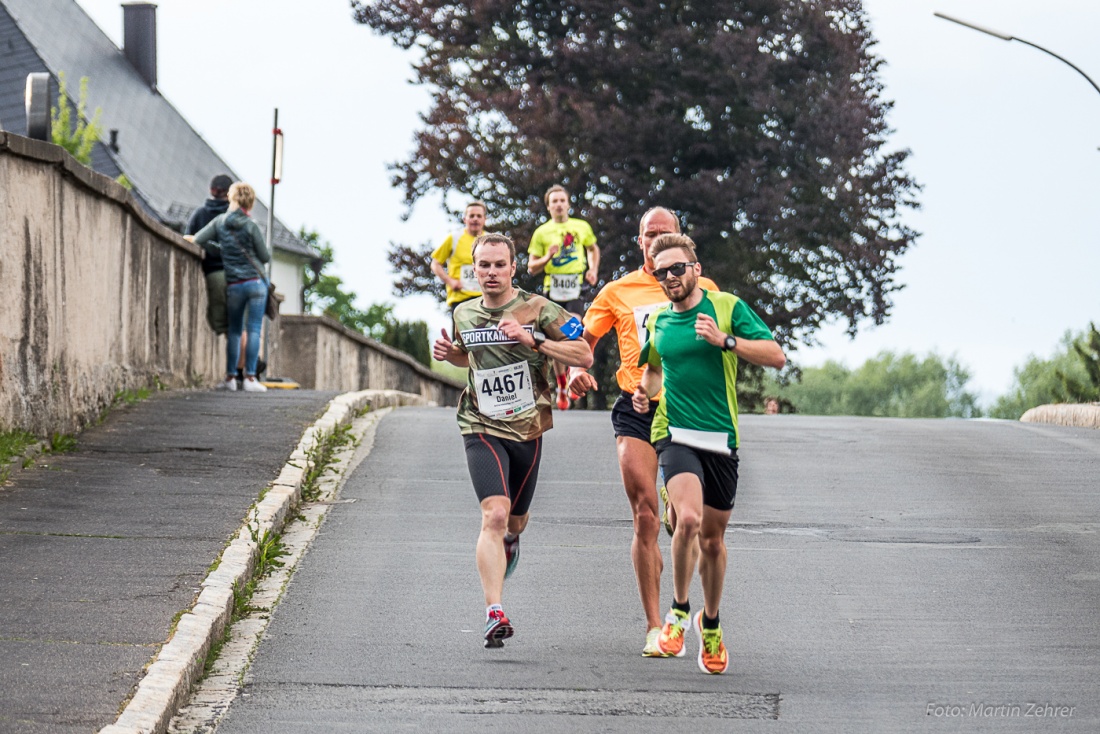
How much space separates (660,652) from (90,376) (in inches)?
278

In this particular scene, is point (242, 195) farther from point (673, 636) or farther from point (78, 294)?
point (673, 636)

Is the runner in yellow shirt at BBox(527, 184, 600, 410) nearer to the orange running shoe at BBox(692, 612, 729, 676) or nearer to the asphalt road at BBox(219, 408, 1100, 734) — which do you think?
the asphalt road at BBox(219, 408, 1100, 734)

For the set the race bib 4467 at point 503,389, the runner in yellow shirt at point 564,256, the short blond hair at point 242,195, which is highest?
the short blond hair at point 242,195

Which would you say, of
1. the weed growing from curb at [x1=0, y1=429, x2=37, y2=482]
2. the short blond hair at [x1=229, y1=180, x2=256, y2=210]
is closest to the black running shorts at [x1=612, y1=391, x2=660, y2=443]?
the weed growing from curb at [x1=0, y1=429, x2=37, y2=482]

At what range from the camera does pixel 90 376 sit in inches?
525

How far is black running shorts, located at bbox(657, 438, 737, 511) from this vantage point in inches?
295

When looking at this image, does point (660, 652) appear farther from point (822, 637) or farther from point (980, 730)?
point (980, 730)

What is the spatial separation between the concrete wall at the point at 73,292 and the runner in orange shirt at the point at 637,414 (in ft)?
15.0

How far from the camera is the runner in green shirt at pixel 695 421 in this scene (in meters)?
7.47

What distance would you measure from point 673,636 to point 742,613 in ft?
3.61

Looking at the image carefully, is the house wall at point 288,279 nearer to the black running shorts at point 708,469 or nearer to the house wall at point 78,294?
the house wall at point 78,294

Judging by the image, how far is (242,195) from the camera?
55.0 feet

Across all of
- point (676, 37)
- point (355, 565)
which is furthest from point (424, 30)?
point (355, 565)

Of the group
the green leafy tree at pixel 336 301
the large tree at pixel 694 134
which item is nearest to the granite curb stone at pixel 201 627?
the large tree at pixel 694 134
